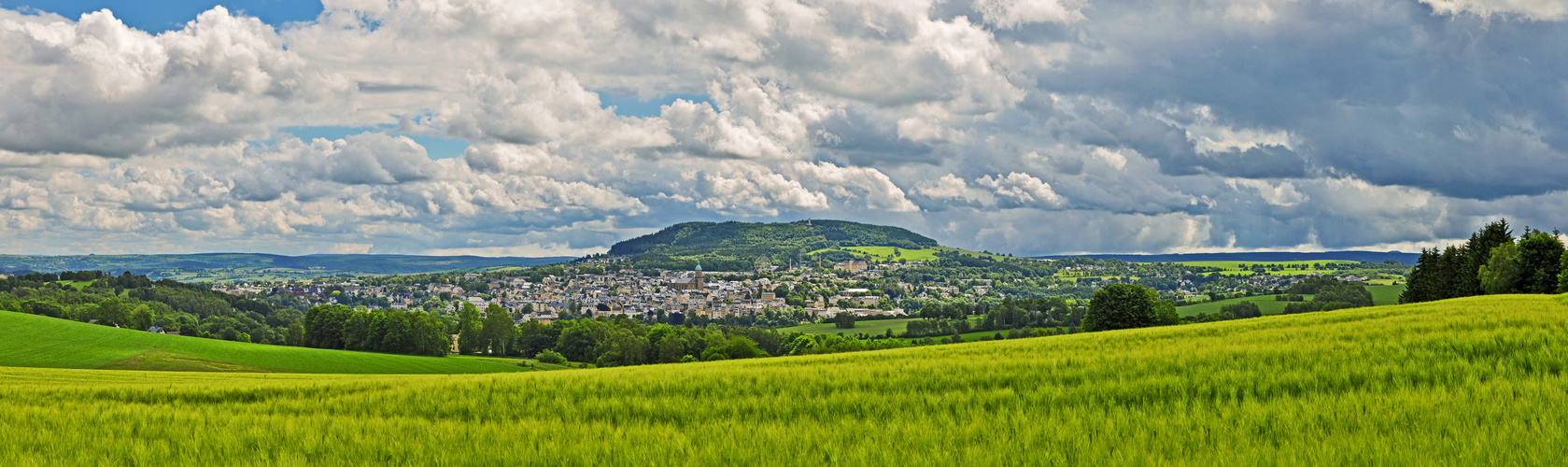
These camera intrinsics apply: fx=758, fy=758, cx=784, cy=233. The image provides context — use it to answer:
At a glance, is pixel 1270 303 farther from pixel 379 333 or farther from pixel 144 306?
pixel 144 306

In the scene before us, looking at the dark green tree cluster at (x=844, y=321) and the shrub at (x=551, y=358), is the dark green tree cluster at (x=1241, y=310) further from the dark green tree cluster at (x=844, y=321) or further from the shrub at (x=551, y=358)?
the shrub at (x=551, y=358)

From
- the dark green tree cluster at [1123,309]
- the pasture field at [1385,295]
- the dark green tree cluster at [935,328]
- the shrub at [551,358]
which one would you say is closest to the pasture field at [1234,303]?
the pasture field at [1385,295]

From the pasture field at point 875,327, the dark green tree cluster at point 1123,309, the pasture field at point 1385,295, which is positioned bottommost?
the pasture field at point 875,327

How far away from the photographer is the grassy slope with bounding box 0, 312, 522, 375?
7534 cm

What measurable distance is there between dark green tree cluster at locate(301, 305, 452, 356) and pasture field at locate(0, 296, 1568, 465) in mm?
99526

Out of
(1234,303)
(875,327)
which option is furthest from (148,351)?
(1234,303)

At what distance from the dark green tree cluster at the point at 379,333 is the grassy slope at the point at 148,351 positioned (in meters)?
11.0

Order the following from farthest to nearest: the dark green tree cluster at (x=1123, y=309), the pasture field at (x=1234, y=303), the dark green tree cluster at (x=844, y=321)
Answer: the dark green tree cluster at (x=844, y=321) < the pasture field at (x=1234, y=303) < the dark green tree cluster at (x=1123, y=309)

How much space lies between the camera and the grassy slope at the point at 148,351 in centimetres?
7534

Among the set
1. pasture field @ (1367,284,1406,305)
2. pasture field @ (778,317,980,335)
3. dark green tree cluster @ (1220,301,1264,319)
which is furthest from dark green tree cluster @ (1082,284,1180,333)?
pasture field @ (1367,284,1406,305)

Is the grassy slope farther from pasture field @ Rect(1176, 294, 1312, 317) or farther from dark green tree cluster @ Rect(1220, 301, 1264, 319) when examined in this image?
pasture field @ Rect(1176, 294, 1312, 317)

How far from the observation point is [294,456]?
6441 millimetres

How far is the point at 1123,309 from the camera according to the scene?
229 feet

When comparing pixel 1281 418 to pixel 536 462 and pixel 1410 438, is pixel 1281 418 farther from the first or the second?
pixel 536 462
